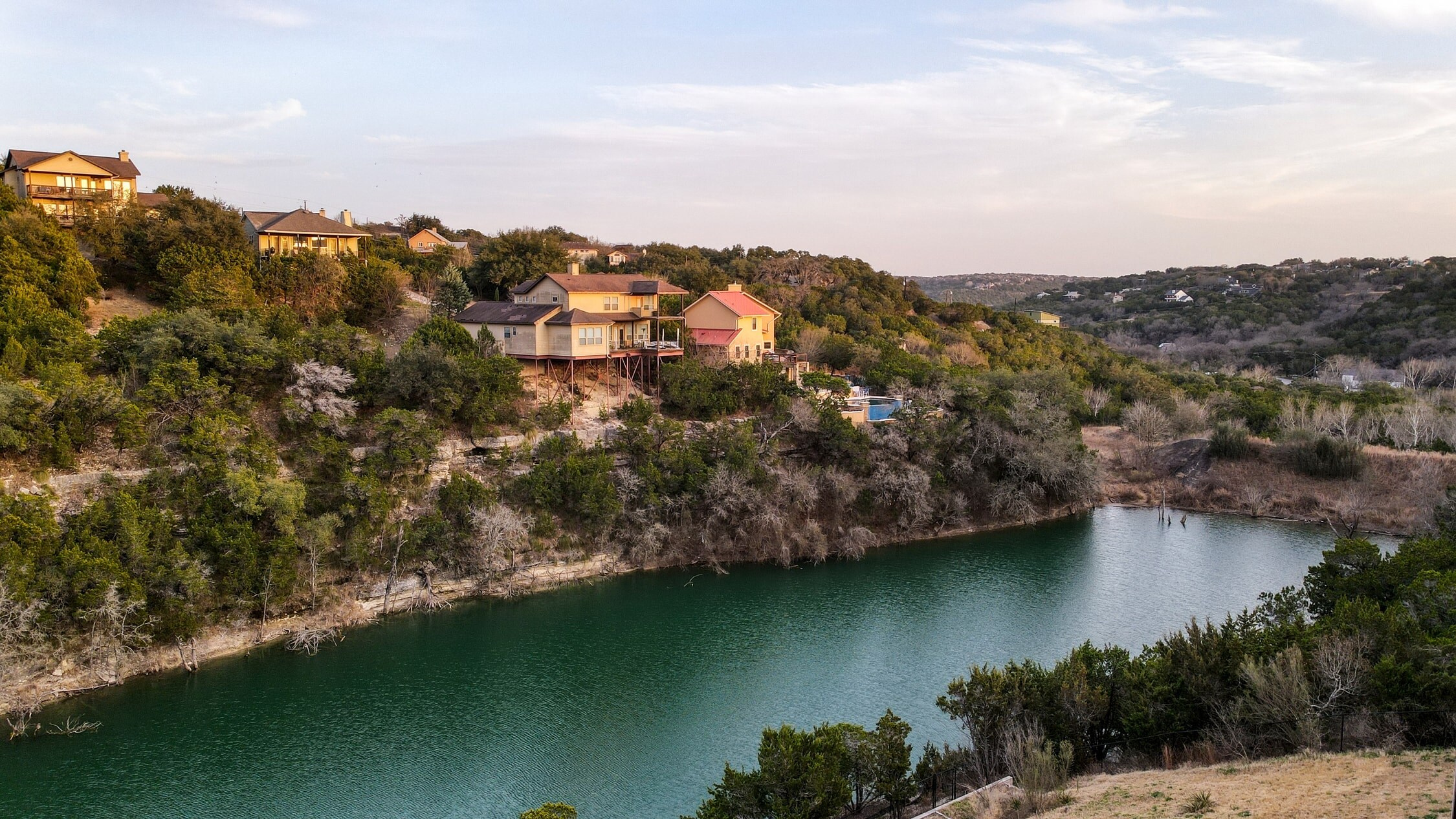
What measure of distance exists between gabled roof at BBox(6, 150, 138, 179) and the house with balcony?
18735mm

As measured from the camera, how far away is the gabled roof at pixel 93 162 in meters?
40.8

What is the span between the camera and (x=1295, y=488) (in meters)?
46.0

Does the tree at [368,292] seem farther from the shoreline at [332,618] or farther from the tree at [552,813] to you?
the tree at [552,813]

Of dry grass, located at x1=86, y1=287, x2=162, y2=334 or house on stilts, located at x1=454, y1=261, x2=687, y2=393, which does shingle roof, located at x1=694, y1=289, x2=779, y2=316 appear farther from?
dry grass, located at x1=86, y1=287, x2=162, y2=334

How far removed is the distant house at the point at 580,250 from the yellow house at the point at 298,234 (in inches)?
472

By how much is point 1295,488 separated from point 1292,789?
36685 mm

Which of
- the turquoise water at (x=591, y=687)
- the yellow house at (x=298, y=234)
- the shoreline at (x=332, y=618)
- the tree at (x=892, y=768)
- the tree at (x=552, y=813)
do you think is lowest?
the turquoise water at (x=591, y=687)

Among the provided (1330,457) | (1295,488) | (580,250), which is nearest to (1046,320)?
(1330,457)

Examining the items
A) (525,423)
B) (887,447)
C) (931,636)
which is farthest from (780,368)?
(931,636)

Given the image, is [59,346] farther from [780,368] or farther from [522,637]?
[780,368]

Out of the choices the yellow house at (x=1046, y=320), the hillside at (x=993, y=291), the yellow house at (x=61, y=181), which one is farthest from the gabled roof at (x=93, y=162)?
the hillside at (x=993, y=291)

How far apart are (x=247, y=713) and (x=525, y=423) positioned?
14964mm

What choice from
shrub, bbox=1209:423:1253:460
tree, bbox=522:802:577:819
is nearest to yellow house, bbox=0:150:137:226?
tree, bbox=522:802:577:819

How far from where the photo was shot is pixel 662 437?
36.5m
